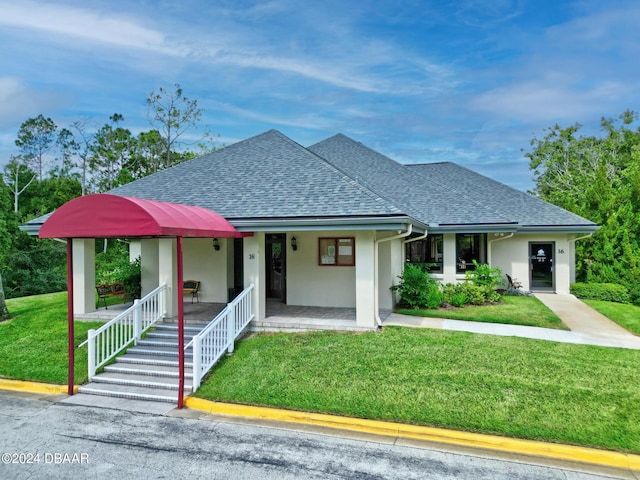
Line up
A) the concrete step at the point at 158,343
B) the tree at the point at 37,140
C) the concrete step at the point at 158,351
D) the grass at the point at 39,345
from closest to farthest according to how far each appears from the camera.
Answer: the grass at the point at 39,345
the concrete step at the point at 158,351
the concrete step at the point at 158,343
the tree at the point at 37,140

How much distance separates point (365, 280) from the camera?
9492 millimetres

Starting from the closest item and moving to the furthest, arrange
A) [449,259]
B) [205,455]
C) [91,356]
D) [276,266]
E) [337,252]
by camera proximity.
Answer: [205,455]
[91,356]
[337,252]
[276,266]
[449,259]

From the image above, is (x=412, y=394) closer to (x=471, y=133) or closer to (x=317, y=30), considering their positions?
(x=317, y=30)

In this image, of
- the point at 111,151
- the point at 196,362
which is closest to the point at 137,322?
the point at 196,362

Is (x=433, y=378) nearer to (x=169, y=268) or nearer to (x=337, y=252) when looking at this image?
(x=337, y=252)

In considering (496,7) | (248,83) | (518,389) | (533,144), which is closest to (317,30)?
(496,7)

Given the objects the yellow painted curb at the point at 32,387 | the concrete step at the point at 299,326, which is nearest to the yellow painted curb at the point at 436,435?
the yellow painted curb at the point at 32,387

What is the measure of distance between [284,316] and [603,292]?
1376cm

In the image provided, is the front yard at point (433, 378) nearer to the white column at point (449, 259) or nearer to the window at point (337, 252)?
the window at point (337, 252)

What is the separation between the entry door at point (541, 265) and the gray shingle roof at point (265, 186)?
10761 millimetres

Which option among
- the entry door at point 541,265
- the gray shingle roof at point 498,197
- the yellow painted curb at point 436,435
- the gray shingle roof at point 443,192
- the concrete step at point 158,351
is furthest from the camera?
the entry door at point 541,265

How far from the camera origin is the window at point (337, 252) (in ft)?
39.4

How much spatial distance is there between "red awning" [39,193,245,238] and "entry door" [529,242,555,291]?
1554 cm

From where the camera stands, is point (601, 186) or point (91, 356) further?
point (601, 186)
